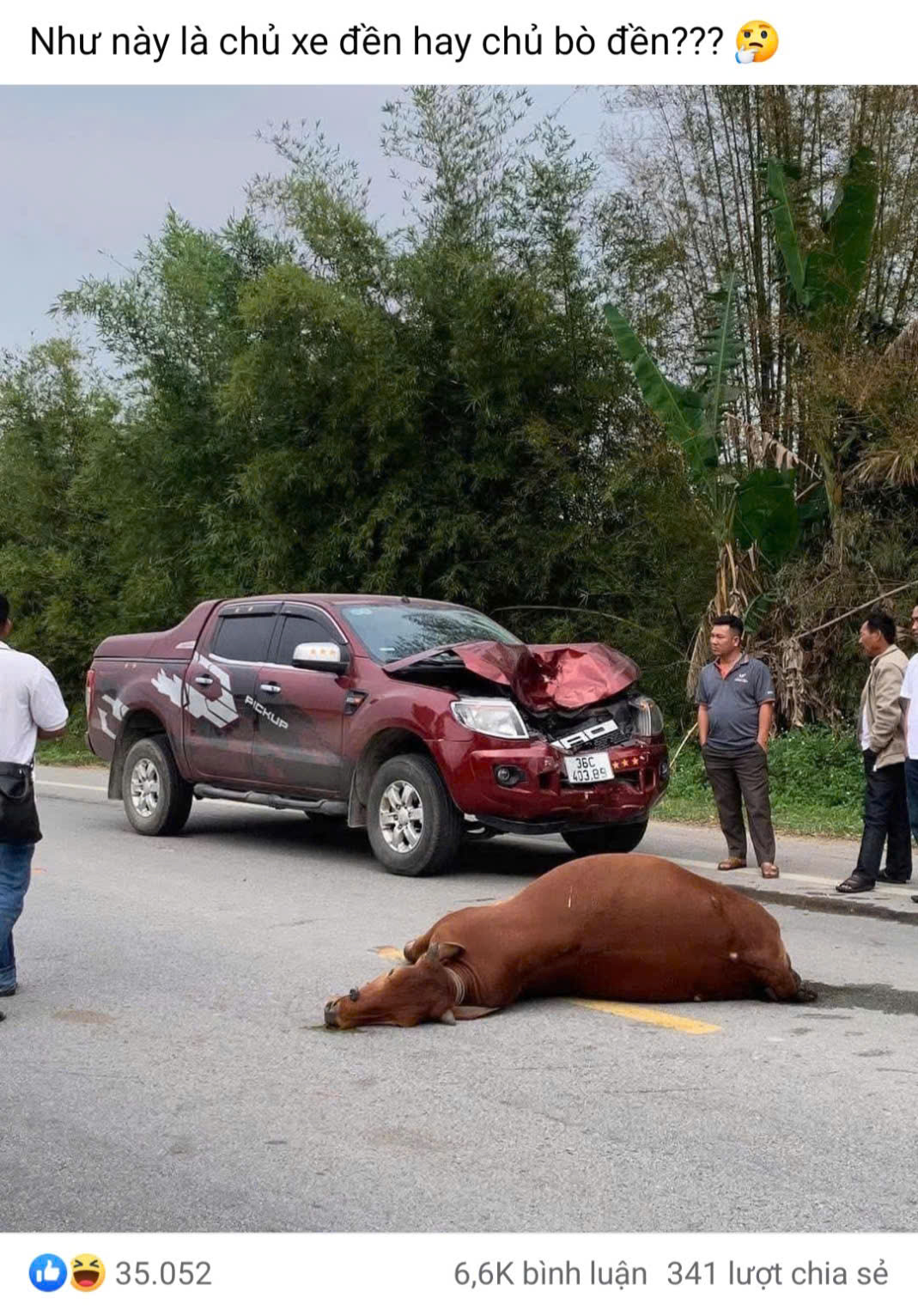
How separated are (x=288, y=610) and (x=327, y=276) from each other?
8.54 meters

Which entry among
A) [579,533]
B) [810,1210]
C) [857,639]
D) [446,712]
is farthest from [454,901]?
[579,533]

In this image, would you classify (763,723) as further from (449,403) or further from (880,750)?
(449,403)

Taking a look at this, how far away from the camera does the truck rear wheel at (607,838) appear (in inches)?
433

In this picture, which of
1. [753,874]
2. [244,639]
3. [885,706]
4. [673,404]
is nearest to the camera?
[885,706]

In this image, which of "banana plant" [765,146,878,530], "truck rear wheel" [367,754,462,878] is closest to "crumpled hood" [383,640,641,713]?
"truck rear wheel" [367,754,462,878]

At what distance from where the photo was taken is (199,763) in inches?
470

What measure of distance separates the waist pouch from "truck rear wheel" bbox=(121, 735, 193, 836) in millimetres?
5632

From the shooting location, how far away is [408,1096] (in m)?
5.30

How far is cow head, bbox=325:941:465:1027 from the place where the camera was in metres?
6.08

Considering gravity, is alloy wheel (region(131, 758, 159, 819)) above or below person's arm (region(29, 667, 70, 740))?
below

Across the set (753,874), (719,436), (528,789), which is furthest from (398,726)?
(719,436)

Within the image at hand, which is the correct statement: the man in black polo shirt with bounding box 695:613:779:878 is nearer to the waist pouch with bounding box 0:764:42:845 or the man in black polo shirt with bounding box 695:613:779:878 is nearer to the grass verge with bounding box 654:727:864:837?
the grass verge with bounding box 654:727:864:837

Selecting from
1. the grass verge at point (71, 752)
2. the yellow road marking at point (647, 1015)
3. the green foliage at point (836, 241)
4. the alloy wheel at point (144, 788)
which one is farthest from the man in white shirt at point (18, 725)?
the grass verge at point (71, 752)

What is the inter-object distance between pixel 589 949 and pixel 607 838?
15.7ft
